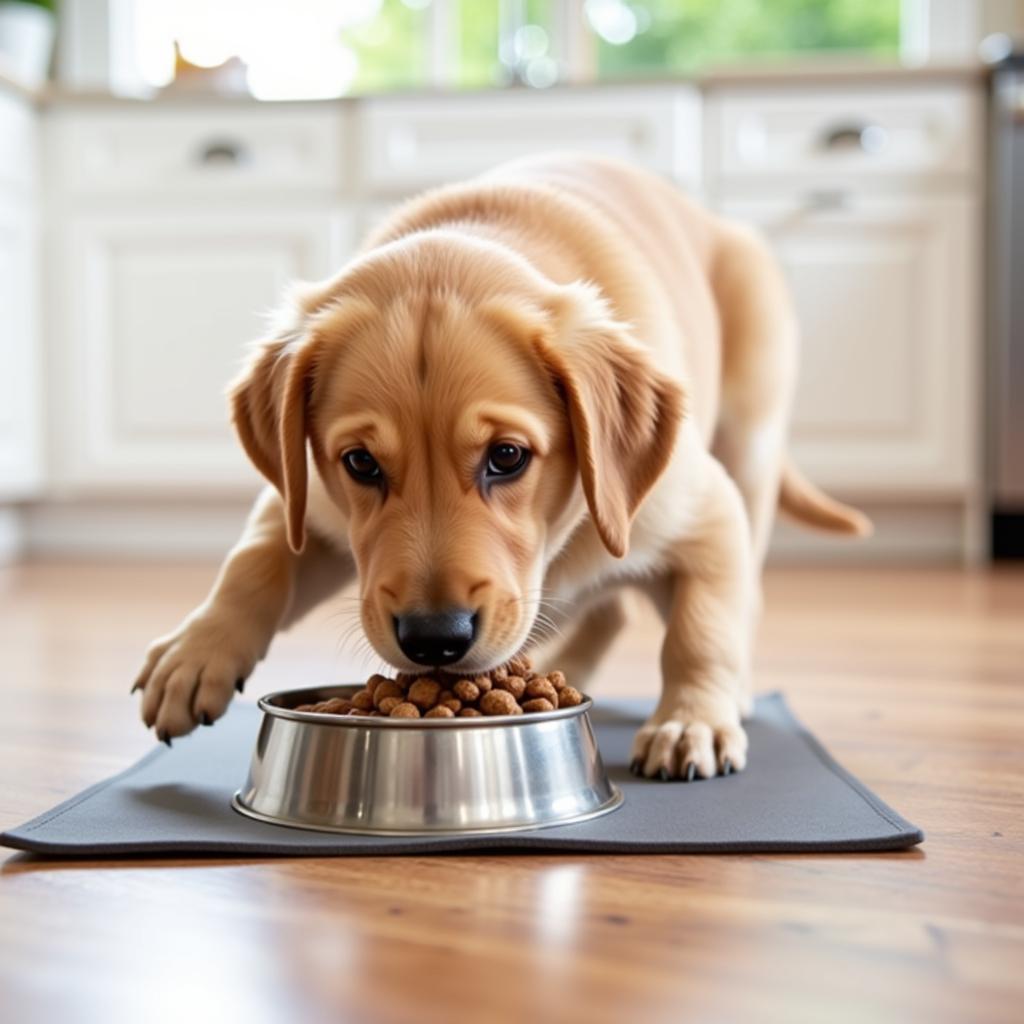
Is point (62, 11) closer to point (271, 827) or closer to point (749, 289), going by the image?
point (749, 289)

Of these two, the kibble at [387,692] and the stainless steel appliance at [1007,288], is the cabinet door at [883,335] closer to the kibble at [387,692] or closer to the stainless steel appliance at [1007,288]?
the stainless steel appliance at [1007,288]

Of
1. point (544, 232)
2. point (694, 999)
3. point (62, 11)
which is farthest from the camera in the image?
point (62, 11)

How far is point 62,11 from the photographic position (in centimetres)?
616

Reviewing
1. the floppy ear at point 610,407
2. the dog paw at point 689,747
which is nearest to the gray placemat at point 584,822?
the dog paw at point 689,747

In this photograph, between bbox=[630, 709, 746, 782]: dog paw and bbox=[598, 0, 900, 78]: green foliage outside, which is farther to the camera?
bbox=[598, 0, 900, 78]: green foliage outside

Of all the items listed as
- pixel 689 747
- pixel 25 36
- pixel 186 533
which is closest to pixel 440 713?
pixel 689 747

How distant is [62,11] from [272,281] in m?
1.86

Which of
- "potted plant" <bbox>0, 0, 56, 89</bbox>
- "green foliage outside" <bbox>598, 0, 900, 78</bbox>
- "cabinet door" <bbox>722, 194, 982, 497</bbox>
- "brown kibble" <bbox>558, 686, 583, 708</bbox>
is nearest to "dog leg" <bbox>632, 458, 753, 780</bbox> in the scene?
"brown kibble" <bbox>558, 686, 583, 708</bbox>

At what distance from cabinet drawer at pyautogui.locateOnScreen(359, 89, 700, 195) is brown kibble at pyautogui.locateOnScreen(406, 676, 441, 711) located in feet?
11.7

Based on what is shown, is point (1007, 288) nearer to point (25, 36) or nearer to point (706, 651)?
point (706, 651)

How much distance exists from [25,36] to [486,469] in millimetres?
4562

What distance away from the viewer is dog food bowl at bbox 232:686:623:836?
1522mm

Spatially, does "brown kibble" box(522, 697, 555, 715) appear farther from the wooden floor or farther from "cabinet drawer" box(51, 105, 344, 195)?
"cabinet drawer" box(51, 105, 344, 195)

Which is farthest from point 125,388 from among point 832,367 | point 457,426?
point 457,426
